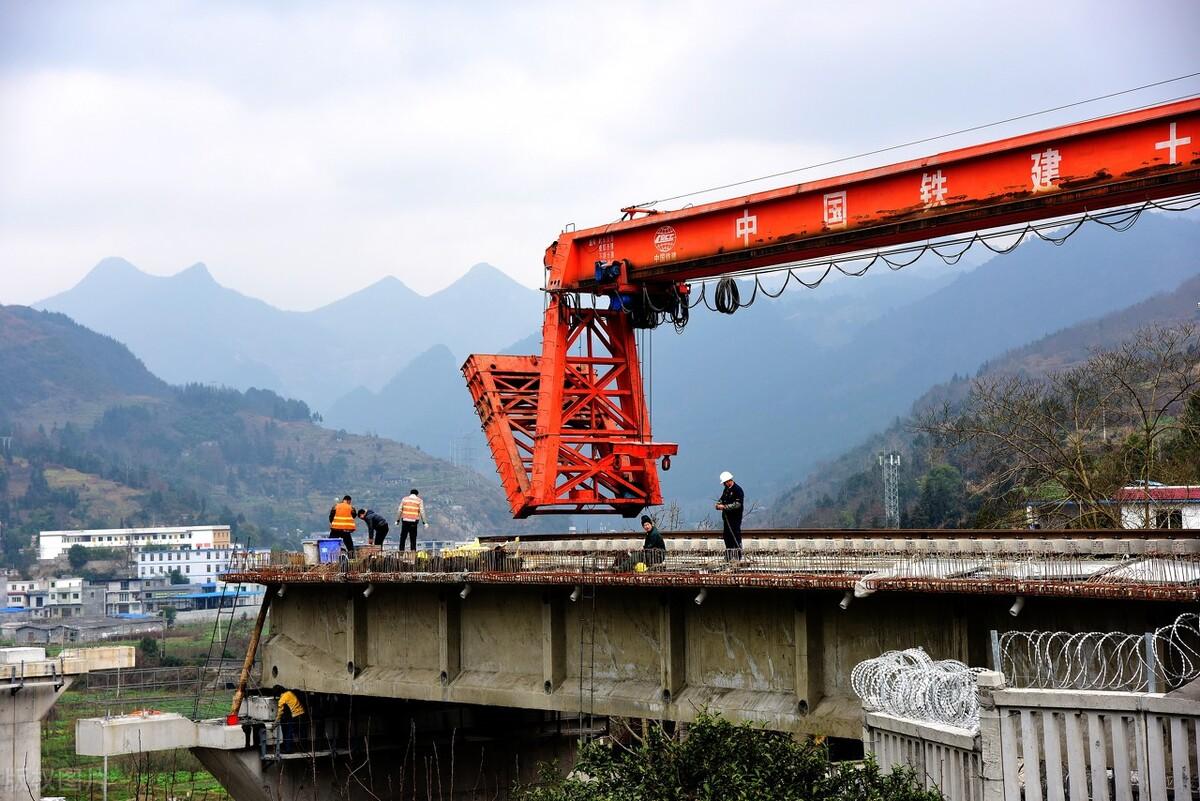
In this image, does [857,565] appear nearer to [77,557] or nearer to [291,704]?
[291,704]

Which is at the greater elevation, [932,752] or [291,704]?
[932,752]

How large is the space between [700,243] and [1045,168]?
8.07 metres

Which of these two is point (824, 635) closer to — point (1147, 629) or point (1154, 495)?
point (1147, 629)

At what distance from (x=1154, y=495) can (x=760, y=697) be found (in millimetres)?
24273

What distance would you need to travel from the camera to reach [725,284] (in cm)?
3241

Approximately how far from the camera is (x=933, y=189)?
25.6m

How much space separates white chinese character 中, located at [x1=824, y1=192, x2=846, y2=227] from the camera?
1064 inches

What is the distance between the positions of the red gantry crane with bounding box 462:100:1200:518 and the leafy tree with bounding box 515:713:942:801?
13.2 metres

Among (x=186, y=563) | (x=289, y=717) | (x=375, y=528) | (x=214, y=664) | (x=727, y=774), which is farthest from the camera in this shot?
(x=186, y=563)

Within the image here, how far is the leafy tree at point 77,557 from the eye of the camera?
193 meters

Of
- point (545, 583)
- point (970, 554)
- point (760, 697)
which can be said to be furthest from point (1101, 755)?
point (545, 583)

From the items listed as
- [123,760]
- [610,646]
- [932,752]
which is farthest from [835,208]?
[123,760]

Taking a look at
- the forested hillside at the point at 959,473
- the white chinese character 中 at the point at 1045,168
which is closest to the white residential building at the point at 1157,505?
the forested hillside at the point at 959,473

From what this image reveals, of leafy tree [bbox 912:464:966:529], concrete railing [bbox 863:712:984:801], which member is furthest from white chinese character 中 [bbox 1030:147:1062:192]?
leafy tree [bbox 912:464:966:529]
